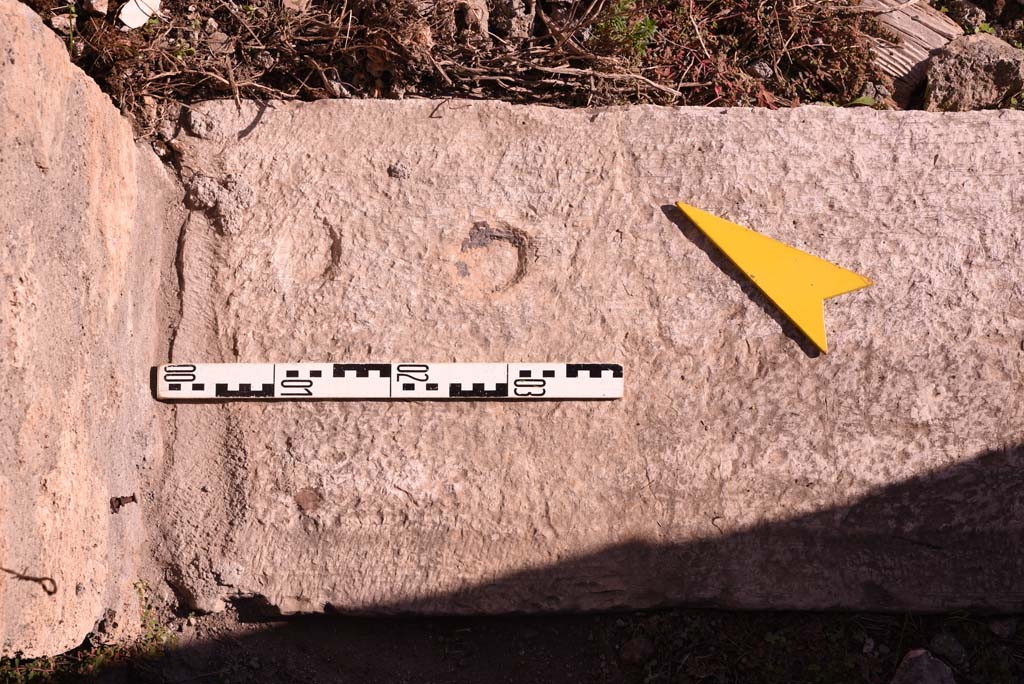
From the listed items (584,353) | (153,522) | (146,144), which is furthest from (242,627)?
(146,144)

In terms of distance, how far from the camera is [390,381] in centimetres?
236

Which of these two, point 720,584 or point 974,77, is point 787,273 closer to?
point 720,584

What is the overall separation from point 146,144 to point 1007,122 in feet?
7.85

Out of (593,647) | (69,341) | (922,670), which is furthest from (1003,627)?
(69,341)

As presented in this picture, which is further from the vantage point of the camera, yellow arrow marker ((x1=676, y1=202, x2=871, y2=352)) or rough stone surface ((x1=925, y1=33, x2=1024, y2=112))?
rough stone surface ((x1=925, y1=33, x2=1024, y2=112))

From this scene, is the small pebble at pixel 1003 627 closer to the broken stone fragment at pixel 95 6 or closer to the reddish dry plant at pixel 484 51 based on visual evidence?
the reddish dry plant at pixel 484 51

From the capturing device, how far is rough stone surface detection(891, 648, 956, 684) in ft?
7.64

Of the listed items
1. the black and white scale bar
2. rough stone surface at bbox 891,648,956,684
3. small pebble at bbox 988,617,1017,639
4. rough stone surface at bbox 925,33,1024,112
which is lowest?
rough stone surface at bbox 891,648,956,684

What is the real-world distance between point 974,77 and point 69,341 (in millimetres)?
2676

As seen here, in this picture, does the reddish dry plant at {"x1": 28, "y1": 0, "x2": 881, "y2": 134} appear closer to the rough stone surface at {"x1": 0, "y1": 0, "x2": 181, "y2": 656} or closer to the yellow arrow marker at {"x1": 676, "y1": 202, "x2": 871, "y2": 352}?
the rough stone surface at {"x1": 0, "y1": 0, "x2": 181, "y2": 656}

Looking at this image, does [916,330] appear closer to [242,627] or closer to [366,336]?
[366,336]

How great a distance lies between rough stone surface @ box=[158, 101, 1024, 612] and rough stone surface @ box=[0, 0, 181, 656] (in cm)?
12

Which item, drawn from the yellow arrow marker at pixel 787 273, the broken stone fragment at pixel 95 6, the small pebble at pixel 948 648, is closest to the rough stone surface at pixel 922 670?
the small pebble at pixel 948 648

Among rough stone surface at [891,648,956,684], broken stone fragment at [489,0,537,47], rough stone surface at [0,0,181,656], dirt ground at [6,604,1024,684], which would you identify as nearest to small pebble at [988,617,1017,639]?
dirt ground at [6,604,1024,684]
